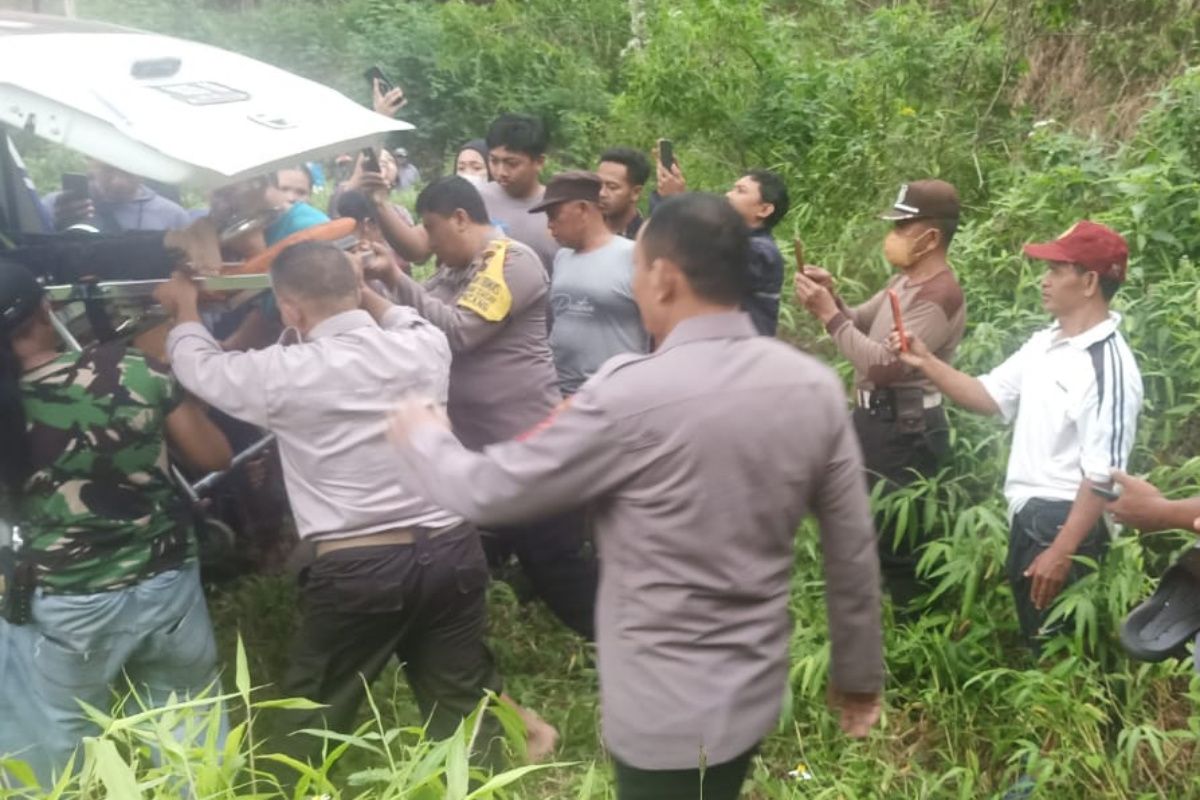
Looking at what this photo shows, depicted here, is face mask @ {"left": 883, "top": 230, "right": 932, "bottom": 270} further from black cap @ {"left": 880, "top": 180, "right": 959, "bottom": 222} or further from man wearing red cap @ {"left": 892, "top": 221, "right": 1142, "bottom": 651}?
man wearing red cap @ {"left": 892, "top": 221, "right": 1142, "bottom": 651}

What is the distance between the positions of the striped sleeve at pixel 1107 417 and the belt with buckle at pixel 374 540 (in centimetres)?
176

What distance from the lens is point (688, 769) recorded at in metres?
2.50

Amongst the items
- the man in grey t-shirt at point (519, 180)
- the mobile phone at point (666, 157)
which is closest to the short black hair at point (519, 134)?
the man in grey t-shirt at point (519, 180)

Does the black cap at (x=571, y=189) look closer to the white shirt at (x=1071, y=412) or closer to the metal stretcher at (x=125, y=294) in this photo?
the metal stretcher at (x=125, y=294)

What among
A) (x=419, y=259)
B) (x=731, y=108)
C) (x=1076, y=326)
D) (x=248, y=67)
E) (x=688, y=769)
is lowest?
(x=731, y=108)

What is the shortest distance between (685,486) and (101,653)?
1747 millimetres

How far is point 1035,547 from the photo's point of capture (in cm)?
364

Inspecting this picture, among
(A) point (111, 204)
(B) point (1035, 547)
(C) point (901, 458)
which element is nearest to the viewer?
(B) point (1035, 547)

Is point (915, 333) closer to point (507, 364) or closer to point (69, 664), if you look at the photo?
point (507, 364)

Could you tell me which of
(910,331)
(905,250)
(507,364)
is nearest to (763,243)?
(905,250)

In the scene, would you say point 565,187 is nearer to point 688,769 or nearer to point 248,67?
point 248,67

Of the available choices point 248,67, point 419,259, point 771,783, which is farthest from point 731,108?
point 771,783

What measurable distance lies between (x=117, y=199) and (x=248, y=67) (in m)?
1.79

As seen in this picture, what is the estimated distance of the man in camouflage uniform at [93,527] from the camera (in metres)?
3.19
